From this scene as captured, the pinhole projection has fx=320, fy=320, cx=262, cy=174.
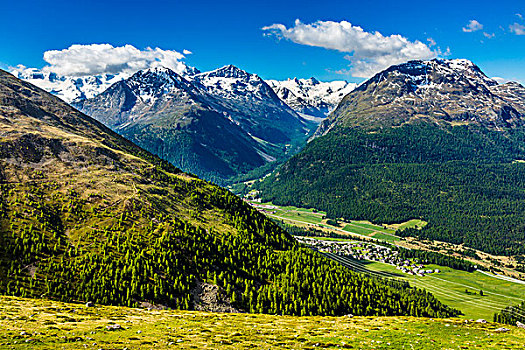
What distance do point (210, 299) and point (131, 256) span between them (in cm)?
3821

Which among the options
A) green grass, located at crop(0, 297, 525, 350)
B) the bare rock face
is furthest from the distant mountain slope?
green grass, located at crop(0, 297, 525, 350)

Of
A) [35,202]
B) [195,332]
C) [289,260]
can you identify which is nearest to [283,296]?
[289,260]

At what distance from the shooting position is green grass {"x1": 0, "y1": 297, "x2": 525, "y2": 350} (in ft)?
172

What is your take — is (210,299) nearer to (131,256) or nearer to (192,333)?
(131,256)

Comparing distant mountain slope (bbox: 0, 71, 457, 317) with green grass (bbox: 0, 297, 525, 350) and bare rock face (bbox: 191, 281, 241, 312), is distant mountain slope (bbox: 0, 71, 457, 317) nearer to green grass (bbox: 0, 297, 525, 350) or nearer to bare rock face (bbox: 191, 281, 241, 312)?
bare rock face (bbox: 191, 281, 241, 312)

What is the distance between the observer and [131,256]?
135125 mm

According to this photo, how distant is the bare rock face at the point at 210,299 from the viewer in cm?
12531

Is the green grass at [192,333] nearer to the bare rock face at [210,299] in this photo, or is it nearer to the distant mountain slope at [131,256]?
the distant mountain slope at [131,256]

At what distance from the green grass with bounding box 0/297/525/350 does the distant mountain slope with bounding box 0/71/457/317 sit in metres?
26.1

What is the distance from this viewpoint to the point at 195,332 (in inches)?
2655

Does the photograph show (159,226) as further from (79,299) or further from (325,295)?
(325,295)

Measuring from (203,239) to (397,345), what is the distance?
4832 inches

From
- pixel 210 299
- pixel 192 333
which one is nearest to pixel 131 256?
pixel 210 299

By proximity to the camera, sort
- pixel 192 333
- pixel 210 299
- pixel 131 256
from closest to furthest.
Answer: pixel 192 333 → pixel 210 299 → pixel 131 256
